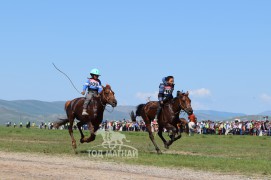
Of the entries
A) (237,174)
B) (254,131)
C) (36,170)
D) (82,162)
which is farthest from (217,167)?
(254,131)

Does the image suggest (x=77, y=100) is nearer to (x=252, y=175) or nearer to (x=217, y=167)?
(x=217, y=167)

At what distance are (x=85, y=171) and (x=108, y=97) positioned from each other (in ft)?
22.8

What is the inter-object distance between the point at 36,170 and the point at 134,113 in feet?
38.5

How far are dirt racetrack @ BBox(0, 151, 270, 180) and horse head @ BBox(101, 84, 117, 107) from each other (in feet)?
11.9

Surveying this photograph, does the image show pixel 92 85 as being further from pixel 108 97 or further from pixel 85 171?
pixel 85 171

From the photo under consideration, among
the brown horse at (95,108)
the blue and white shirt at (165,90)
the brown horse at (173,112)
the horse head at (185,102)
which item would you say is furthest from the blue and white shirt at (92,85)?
the horse head at (185,102)

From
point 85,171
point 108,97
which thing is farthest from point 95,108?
point 85,171

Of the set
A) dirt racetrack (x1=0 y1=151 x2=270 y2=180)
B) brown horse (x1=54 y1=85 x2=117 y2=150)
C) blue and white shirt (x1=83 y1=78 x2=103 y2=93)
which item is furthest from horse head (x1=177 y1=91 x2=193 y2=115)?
dirt racetrack (x1=0 y1=151 x2=270 y2=180)

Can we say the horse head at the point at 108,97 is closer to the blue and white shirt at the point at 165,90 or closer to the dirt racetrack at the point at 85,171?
the blue and white shirt at the point at 165,90

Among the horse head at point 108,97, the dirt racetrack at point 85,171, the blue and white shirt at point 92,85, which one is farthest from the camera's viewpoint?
the blue and white shirt at point 92,85

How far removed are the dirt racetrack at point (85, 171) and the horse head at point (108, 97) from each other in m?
3.63

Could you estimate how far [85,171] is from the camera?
16172 millimetres

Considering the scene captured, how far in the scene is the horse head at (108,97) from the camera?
22828 mm

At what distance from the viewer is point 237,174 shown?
1694 centimetres
